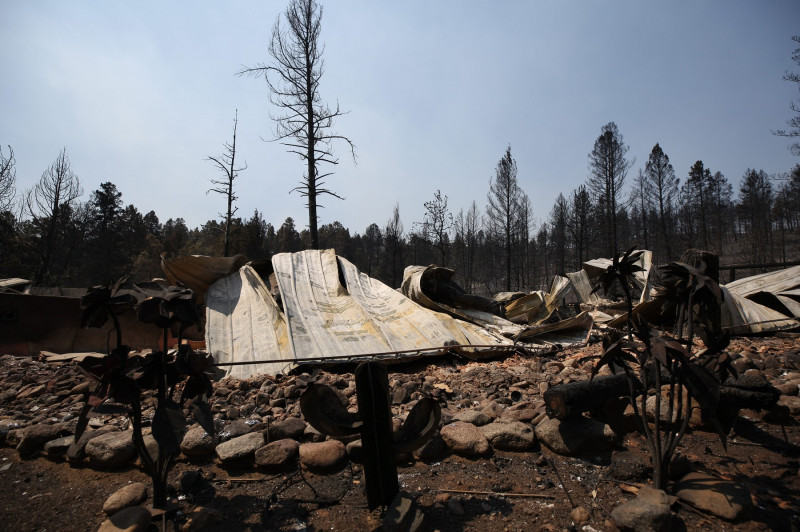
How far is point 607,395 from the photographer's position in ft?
8.52

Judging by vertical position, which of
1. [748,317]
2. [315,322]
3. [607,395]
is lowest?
[607,395]

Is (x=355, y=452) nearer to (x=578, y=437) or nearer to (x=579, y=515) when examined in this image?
(x=579, y=515)

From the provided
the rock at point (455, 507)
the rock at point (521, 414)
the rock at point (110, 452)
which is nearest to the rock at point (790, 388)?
the rock at point (521, 414)

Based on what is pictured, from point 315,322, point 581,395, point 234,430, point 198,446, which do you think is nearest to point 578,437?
point 581,395

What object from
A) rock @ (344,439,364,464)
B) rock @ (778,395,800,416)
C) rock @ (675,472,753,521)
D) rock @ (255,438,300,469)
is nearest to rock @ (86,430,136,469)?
rock @ (255,438,300,469)

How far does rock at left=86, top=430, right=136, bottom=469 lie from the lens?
242 cm

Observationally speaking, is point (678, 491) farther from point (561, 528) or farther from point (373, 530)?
point (373, 530)

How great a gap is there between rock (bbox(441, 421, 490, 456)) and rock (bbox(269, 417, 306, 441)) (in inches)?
40.5

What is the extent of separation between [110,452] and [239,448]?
82 cm

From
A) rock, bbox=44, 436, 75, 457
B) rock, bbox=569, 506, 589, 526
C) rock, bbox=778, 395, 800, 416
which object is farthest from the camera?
rock, bbox=778, 395, 800, 416

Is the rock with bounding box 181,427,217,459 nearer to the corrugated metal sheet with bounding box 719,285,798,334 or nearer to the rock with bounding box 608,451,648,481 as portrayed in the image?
the rock with bounding box 608,451,648,481

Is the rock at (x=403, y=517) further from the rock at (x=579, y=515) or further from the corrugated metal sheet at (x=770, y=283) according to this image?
the corrugated metal sheet at (x=770, y=283)

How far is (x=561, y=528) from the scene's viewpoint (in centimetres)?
176

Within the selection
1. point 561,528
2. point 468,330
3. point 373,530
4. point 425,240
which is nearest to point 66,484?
point 373,530
